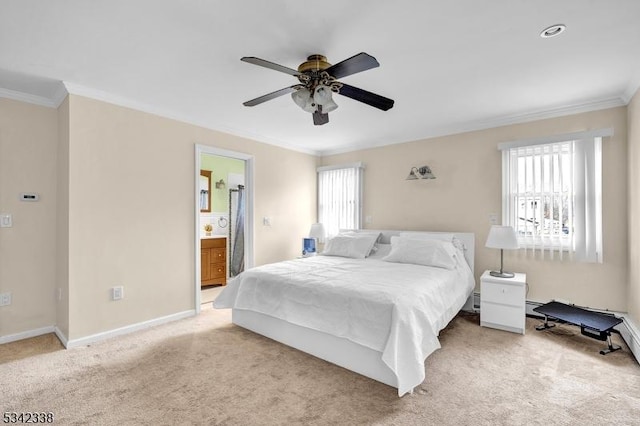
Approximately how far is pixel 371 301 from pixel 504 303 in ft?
6.13

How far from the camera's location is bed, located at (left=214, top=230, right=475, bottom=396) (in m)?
2.10

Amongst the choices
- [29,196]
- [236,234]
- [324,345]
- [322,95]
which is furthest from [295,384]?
[236,234]

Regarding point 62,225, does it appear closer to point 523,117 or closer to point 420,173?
point 420,173

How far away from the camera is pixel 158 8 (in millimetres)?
1788

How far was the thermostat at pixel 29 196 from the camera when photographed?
301 cm

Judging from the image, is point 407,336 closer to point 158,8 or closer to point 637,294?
point 637,294

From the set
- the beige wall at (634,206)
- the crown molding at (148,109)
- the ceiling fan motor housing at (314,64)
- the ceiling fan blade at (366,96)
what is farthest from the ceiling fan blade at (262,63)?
the beige wall at (634,206)

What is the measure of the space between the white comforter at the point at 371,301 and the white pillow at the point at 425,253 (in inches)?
5.0

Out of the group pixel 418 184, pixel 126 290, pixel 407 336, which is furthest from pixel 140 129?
pixel 418 184

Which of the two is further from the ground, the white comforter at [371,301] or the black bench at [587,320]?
the white comforter at [371,301]

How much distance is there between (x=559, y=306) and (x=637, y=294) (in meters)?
0.65

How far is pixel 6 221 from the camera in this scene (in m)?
2.92

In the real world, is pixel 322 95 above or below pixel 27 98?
below

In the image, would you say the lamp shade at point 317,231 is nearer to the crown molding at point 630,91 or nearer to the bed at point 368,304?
the bed at point 368,304
